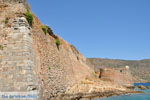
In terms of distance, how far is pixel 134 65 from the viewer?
135000 mm

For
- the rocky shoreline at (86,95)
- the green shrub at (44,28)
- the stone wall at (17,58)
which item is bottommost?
the rocky shoreline at (86,95)

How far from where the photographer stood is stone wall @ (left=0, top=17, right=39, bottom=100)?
10.3 m

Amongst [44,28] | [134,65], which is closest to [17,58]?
[44,28]

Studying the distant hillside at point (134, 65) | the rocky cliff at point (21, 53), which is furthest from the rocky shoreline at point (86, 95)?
the distant hillside at point (134, 65)

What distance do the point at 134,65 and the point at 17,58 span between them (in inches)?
5095

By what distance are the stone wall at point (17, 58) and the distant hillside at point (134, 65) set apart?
10257 cm

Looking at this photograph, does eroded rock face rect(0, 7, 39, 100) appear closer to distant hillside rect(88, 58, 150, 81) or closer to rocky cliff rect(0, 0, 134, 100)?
rocky cliff rect(0, 0, 134, 100)

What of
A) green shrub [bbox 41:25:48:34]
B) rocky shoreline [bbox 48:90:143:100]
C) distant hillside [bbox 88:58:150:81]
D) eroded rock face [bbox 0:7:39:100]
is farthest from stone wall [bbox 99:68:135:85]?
distant hillside [bbox 88:58:150:81]

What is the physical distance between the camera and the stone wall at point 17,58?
33.9 ft

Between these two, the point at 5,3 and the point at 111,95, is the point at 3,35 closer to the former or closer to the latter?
the point at 5,3

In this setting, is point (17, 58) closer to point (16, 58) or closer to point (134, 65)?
A: point (16, 58)

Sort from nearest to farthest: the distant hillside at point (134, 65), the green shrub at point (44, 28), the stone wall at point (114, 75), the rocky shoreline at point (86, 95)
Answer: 1. the green shrub at point (44, 28)
2. the rocky shoreline at point (86, 95)
3. the stone wall at point (114, 75)
4. the distant hillside at point (134, 65)

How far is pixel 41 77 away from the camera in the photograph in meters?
13.0

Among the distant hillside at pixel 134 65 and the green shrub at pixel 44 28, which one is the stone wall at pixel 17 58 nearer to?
the green shrub at pixel 44 28
